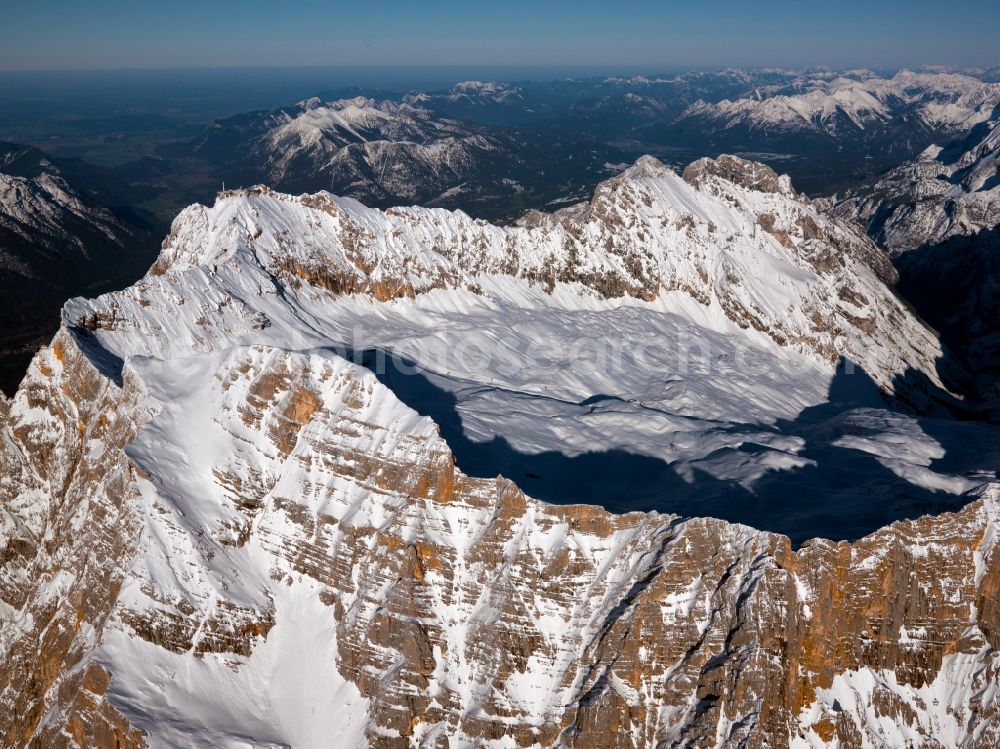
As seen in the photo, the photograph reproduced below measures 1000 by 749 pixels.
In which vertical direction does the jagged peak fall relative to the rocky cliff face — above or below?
above

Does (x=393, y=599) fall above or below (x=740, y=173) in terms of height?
below

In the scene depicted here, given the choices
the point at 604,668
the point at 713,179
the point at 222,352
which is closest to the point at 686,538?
the point at 604,668

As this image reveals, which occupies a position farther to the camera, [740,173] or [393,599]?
[740,173]

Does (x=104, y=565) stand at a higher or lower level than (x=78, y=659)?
higher

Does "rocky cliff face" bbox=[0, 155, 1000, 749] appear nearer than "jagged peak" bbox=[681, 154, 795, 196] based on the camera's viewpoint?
Result: Yes

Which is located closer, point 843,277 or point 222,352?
point 222,352

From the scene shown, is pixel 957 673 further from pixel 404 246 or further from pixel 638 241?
pixel 638 241

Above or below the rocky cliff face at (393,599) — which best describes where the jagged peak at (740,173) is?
above

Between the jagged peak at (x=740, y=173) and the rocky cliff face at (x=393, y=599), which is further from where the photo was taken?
the jagged peak at (x=740, y=173)
